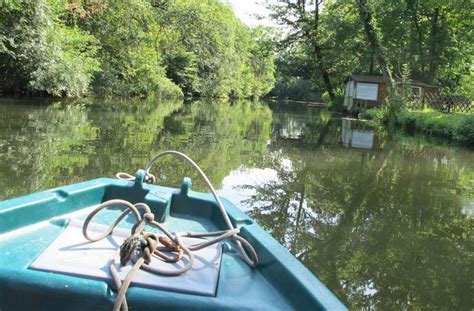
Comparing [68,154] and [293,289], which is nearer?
[293,289]

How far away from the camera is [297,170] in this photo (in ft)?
27.8

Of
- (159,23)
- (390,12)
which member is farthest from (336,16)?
(159,23)

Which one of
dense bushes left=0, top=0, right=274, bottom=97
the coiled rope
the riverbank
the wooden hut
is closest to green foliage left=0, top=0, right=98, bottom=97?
dense bushes left=0, top=0, right=274, bottom=97

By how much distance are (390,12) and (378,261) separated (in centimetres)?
2822

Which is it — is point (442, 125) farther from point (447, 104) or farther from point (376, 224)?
point (376, 224)

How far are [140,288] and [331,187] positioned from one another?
5522mm

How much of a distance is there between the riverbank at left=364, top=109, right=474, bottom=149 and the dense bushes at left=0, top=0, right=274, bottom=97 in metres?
11.7

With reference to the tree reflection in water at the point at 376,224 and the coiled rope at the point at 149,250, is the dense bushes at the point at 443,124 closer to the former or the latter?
the tree reflection in water at the point at 376,224

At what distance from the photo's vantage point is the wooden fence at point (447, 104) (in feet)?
74.4

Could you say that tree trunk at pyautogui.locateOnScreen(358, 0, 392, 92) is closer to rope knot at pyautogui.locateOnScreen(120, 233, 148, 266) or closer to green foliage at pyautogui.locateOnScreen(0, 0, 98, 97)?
green foliage at pyautogui.locateOnScreen(0, 0, 98, 97)

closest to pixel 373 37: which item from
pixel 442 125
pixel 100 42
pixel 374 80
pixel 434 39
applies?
pixel 374 80

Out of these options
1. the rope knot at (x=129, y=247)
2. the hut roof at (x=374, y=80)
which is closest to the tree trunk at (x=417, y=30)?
the hut roof at (x=374, y=80)

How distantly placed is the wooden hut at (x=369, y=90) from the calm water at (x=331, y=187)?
18075 millimetres

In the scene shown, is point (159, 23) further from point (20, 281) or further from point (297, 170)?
point (20, 281)
